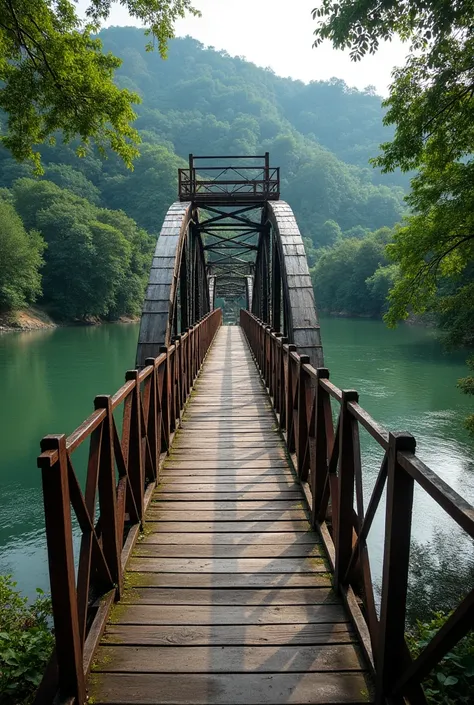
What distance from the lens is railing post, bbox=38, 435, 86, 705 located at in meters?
1.75

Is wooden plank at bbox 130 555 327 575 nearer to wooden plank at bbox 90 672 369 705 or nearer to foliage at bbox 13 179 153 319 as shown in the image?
wooden plank at bbox 90 672 369 705

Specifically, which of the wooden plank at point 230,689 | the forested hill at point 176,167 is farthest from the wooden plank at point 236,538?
the forested hill at point 176,167

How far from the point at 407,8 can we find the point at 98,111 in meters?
4.18

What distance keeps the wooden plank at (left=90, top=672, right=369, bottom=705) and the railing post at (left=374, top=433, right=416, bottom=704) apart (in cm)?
21

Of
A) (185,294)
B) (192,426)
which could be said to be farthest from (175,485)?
(185,294)

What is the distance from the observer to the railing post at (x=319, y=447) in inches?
127

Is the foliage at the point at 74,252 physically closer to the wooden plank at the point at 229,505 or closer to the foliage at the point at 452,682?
the wooden plank at the point at 229,505

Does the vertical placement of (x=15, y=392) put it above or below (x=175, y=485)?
below

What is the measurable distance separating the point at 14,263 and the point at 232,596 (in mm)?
37110

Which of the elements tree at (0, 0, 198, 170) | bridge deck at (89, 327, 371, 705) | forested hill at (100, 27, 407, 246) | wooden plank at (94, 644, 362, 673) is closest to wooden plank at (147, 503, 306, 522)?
bridge deck at (89, 327, 371, 705)

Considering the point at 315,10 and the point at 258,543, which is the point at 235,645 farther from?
the point at 315,10

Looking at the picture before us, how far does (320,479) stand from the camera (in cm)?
331

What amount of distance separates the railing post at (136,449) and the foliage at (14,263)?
34339 millimetres

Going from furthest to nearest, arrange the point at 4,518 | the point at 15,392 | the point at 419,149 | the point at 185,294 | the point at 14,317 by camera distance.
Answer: the point at 14,317, the point at 15,392, the point at 185,294, the point at 4,518, the point at 419,149
